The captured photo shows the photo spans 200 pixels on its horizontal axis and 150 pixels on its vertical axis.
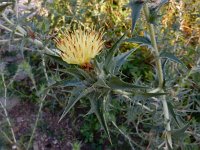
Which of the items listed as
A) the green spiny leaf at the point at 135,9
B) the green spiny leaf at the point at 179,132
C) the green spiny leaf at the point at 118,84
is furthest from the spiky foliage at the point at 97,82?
the green spiny leaf at the point at 179,132

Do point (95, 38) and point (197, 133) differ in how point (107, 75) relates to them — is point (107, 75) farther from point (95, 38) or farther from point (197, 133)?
point (197, 133)

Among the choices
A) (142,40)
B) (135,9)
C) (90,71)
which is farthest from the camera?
(142,40)

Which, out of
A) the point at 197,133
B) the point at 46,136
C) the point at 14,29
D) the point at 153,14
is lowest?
the point at 46,136

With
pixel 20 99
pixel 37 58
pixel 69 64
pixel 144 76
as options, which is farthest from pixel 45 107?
pixel 69 64

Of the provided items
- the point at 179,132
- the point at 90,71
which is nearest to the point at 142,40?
the point at 90,71

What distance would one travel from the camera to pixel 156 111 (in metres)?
1.40

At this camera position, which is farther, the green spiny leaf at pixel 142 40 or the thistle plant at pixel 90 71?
the green spiny leaf at pixel 142 40

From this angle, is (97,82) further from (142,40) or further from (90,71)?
(142,40)

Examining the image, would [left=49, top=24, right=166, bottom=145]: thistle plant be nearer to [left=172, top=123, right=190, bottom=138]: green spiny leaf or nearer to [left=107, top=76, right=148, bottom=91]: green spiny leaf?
[left=107, top=76, right=148, bottom=91]: green spiny leaf

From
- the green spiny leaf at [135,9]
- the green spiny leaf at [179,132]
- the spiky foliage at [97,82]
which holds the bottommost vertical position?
the green spiny leaf at [179,132]

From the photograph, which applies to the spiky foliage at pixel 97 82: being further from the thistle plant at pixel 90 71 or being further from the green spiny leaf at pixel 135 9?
the green spiny leaf at pixel 135 9

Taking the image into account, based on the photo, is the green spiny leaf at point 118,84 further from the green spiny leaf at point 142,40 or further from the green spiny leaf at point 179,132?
the green spiny leaf at point 179,132

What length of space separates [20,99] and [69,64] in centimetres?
175

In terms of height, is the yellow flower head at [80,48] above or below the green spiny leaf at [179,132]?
above
